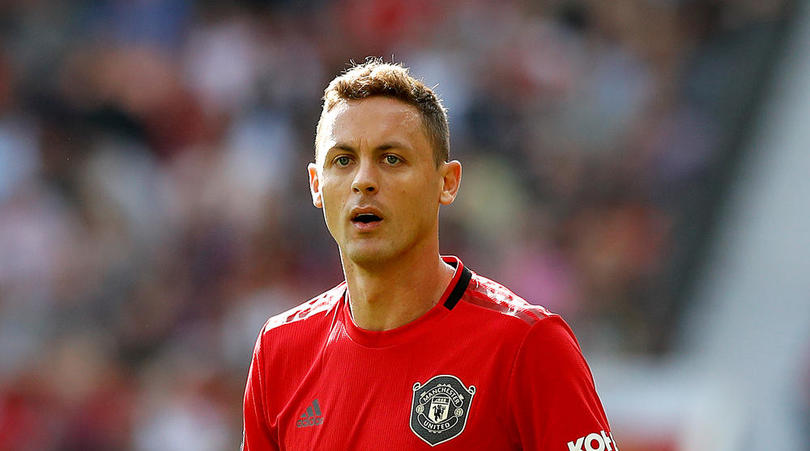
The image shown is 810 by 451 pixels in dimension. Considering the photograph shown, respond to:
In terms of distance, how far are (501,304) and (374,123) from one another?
62cm

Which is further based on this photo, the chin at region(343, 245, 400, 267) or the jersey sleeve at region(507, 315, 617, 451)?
the chin at region(343, 245, 400, 267)

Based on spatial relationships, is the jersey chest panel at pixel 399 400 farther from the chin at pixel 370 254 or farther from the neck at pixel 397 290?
the chin at pixel 370 254

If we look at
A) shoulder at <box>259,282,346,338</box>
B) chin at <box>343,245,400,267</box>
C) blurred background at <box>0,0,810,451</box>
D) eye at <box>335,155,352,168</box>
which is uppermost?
blurred background at <box>0,0,810,451</box>

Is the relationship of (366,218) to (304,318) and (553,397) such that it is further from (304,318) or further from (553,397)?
(553,397)

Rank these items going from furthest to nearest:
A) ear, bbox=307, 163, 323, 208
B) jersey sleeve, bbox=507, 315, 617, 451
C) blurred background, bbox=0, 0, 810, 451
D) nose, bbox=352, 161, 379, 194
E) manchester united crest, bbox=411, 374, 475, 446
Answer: blurred background, bbox=0, 0, 810, 451, ear, bbox=307, 163, 323, 208, nose, bbox=352, 161, 379, 194, manchester united crest, bbox=411, 374, 475, 446, jersey sleeve, bbox=507, 315, 617, 451

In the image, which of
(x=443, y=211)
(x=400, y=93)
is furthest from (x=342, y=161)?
(x=443, y=211)

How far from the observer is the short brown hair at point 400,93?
11.9 ft

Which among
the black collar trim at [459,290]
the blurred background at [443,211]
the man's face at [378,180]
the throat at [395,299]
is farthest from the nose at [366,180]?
the blurred background at [443,211]

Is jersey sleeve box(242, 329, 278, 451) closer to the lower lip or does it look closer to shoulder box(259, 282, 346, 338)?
shoulder box(259, 282, 346, 338)

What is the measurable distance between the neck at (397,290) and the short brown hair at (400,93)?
0.31 metres

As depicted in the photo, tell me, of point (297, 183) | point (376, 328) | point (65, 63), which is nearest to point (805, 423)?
point (297, 183)

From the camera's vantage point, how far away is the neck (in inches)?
143

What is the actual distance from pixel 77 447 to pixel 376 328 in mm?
→ 5737

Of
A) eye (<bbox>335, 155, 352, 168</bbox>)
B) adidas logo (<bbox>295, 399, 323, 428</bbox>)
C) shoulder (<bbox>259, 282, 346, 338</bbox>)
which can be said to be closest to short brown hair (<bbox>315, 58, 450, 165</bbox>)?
eye (<bbox>335, 155, 352, 168</bbox>)
